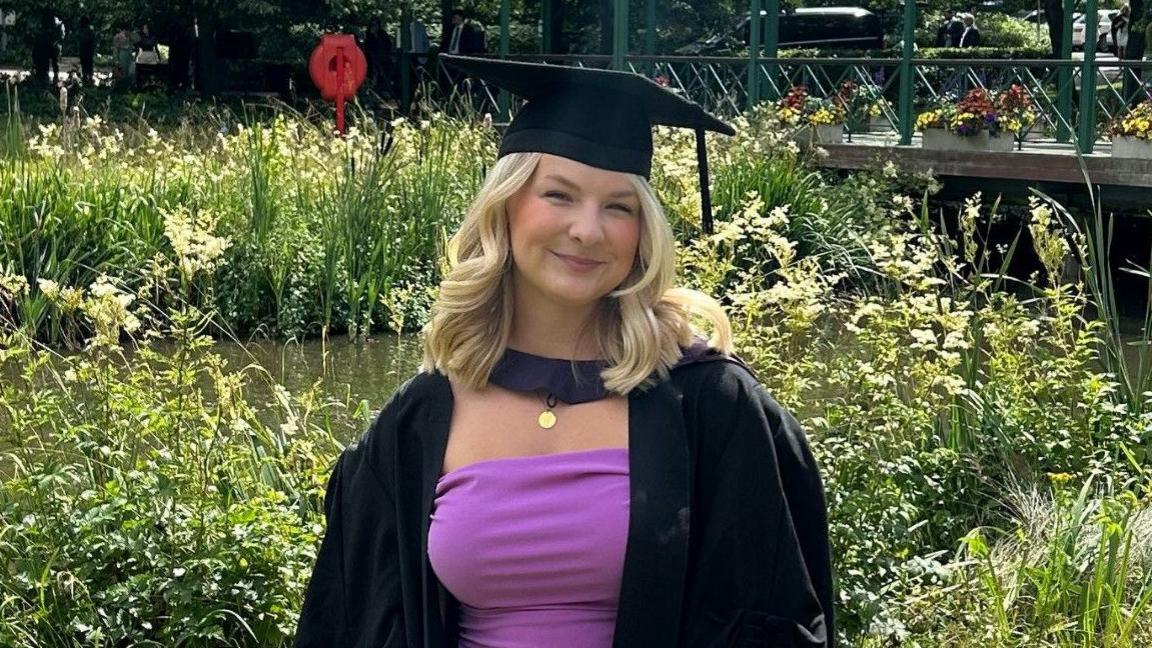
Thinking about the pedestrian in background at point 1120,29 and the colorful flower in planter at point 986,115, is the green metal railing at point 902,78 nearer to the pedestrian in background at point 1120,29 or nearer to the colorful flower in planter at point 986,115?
the colorful flower in planter at point 986,115

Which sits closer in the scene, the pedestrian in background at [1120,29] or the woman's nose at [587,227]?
the woman's nose at [587,227]

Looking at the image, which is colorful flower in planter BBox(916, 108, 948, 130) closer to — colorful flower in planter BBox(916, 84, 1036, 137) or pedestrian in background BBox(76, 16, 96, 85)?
colorful flower in planter BBox(916, 84, 1036, 137)

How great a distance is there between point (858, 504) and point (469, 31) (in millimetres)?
21274

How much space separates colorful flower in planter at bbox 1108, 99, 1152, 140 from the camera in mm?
12891

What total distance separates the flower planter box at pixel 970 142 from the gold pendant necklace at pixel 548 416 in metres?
12.4

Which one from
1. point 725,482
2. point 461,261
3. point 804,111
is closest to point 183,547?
point 461,261

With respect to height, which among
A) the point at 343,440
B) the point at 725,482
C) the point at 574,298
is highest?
the point at 574,298

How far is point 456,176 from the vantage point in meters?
12.0

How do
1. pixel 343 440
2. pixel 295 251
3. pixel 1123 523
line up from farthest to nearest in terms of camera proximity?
pixel 295 251 < pixel 343 440 < pixel 1123 523

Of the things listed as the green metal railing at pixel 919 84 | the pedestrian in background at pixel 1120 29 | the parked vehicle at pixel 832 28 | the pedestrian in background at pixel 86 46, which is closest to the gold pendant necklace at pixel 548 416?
the green metal railing at pixel 919 84

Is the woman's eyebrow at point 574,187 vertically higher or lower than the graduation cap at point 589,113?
lower

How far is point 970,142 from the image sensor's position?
1470cm

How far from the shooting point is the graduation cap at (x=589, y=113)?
8.71 feet

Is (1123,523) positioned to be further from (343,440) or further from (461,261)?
(343,440)
